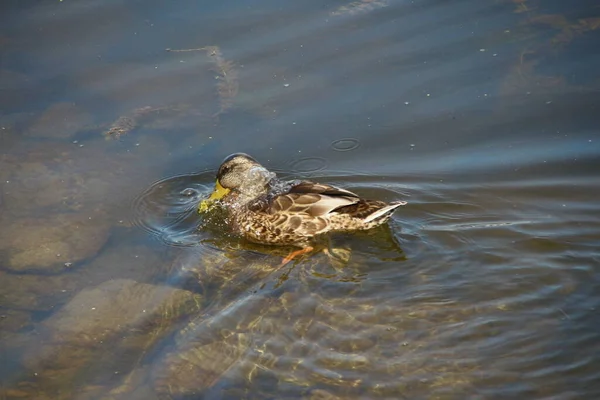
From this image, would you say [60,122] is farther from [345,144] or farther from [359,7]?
[359,7]

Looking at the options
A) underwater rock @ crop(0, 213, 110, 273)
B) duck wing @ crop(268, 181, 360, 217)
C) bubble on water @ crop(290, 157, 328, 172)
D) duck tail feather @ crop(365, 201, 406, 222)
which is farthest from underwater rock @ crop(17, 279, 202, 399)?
bubble on water @ crop(290, 157, 328, 172)

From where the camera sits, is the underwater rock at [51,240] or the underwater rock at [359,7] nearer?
the underwater rock at [51,240]

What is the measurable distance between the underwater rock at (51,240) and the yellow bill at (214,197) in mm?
844

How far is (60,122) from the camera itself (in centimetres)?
812

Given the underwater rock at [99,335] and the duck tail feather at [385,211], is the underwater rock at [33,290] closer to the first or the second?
the underwater rock at [99,335]

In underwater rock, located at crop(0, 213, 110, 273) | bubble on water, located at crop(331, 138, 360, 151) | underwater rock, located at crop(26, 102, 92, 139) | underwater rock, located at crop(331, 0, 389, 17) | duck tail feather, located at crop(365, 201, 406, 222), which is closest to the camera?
duck tail feather, located at crop(365, 201, 406, 222)

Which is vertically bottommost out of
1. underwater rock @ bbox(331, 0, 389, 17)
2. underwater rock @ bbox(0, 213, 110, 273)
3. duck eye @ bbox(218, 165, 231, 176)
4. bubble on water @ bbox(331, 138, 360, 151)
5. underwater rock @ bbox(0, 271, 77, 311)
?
underwater rock @ bbox(0, 271, 77, 311)

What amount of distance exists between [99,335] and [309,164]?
2.70 m

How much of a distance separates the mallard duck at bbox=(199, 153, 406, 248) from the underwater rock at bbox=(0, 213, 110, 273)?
992 millimetres

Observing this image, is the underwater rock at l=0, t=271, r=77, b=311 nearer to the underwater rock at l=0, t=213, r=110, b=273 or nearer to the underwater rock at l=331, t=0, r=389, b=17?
the underwater rock at l=0, t=213, r=110, b=273

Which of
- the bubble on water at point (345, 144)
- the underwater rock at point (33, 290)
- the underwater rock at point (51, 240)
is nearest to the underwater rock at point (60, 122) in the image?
the underwater rock at point (51, 240)

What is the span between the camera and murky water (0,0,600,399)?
17.1 feet

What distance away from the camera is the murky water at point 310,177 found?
520 cm

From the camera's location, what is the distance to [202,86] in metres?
8.45
